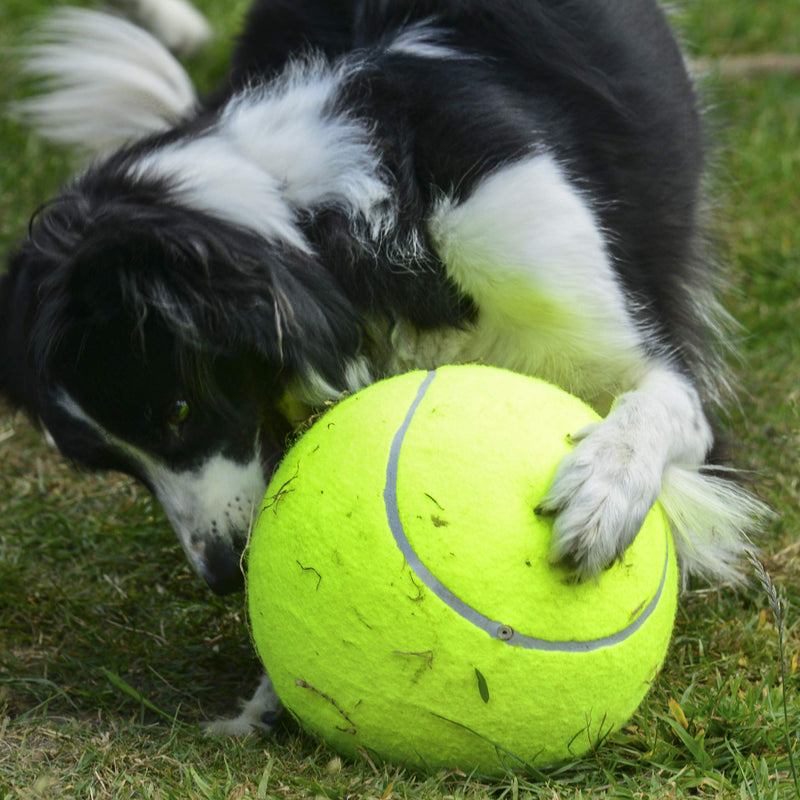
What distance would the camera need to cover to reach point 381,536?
1906 millimetres

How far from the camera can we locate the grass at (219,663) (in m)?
2.05

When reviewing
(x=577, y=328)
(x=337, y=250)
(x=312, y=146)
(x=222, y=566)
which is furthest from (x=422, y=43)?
(x=222, y=566)

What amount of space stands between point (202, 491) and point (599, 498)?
2.88 ft

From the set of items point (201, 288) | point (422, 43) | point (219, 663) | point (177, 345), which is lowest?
point (219, 663)

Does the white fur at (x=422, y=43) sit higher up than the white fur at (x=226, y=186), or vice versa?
the white fur at (x=422, y=43)

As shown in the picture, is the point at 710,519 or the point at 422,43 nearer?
the point at 710,519

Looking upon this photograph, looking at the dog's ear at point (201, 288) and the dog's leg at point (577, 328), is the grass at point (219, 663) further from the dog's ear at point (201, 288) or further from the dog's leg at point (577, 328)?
the dog's ear at point (201, 288)

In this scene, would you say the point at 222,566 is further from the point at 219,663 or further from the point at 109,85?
the point at 109,85

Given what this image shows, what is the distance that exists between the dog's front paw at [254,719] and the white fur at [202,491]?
0.94 feet

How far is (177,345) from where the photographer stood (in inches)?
91.4

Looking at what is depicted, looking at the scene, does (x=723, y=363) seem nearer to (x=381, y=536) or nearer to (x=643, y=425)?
Result: (x=643, y=425)

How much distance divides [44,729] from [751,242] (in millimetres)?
3188

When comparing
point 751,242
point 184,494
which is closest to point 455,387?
point 184,494

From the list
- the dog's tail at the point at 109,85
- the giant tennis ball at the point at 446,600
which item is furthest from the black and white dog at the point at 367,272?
the dog's tail at the point at 109,85
